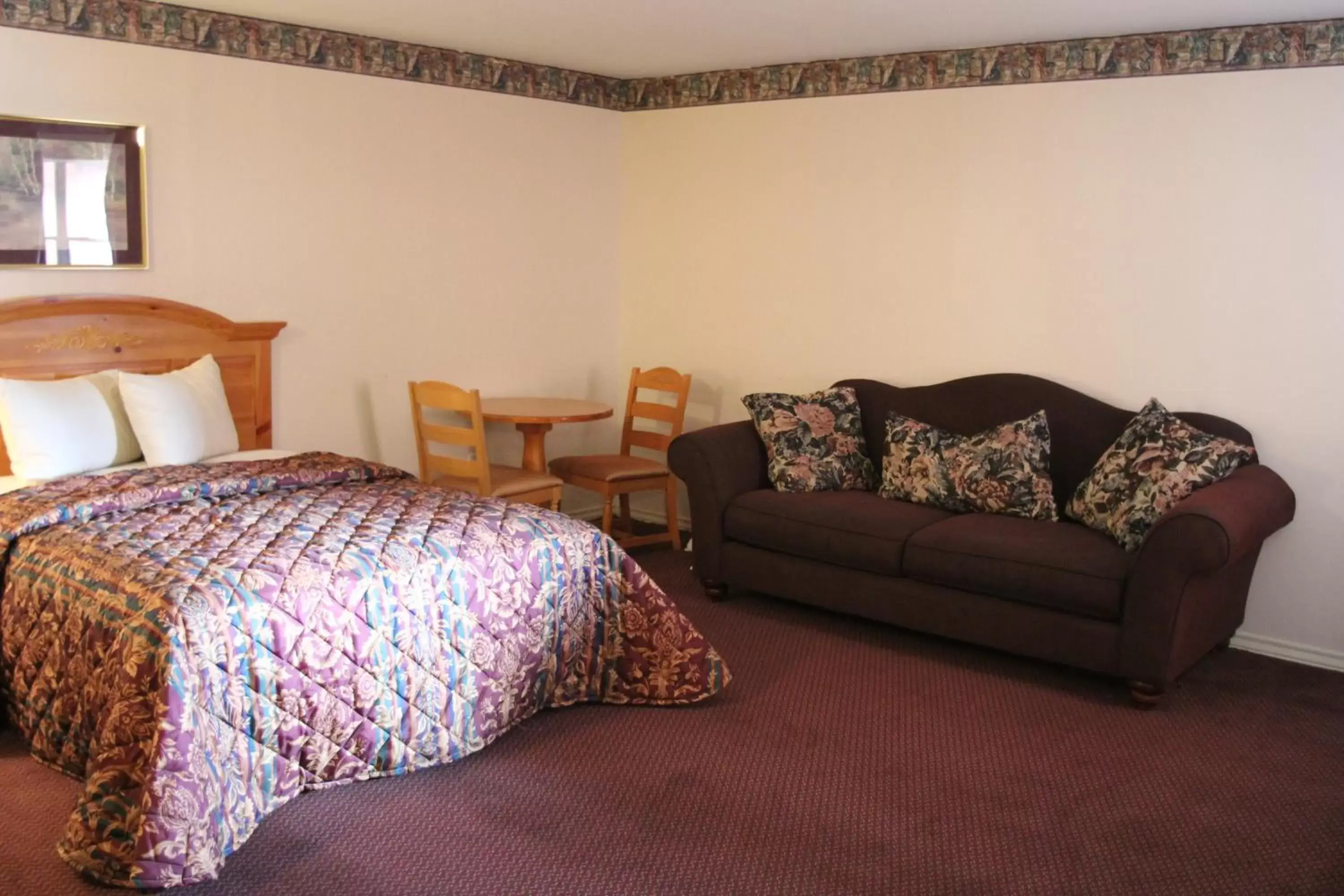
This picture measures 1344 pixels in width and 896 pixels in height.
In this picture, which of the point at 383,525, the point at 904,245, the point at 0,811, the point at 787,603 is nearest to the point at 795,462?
the point at 787,603

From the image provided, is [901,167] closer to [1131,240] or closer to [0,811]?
[1131,240]

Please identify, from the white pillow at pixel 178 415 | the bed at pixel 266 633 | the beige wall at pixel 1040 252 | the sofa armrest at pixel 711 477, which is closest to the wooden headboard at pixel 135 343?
the bed at pixel 266 633

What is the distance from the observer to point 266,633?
268 centimetres

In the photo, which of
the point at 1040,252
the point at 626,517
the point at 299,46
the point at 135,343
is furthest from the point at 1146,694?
the point at 299,46

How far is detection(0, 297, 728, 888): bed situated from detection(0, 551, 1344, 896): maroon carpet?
4.4 inches

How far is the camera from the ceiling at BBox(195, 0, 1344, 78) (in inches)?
150

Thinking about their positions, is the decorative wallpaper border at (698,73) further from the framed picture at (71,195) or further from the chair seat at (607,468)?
the chair seat at (607,468)

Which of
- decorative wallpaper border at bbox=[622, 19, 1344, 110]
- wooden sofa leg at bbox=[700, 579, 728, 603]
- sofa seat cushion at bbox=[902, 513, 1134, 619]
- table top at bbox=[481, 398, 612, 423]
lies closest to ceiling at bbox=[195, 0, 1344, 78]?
decorative wallpaper border at bbox=[622, 19, 1344, 110]

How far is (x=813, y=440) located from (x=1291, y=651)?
6.18 feet

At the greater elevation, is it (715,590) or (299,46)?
(299,46)

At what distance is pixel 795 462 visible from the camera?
176 inches

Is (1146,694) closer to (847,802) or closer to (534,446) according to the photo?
(847,802)

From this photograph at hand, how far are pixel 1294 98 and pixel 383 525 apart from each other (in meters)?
3.36

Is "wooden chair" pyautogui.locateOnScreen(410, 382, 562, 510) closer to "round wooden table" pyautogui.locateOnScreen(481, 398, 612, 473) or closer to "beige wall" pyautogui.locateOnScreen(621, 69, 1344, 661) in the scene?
"round wooden table" pyautogui.locateOnScreen(481, 398, 612, 473)
